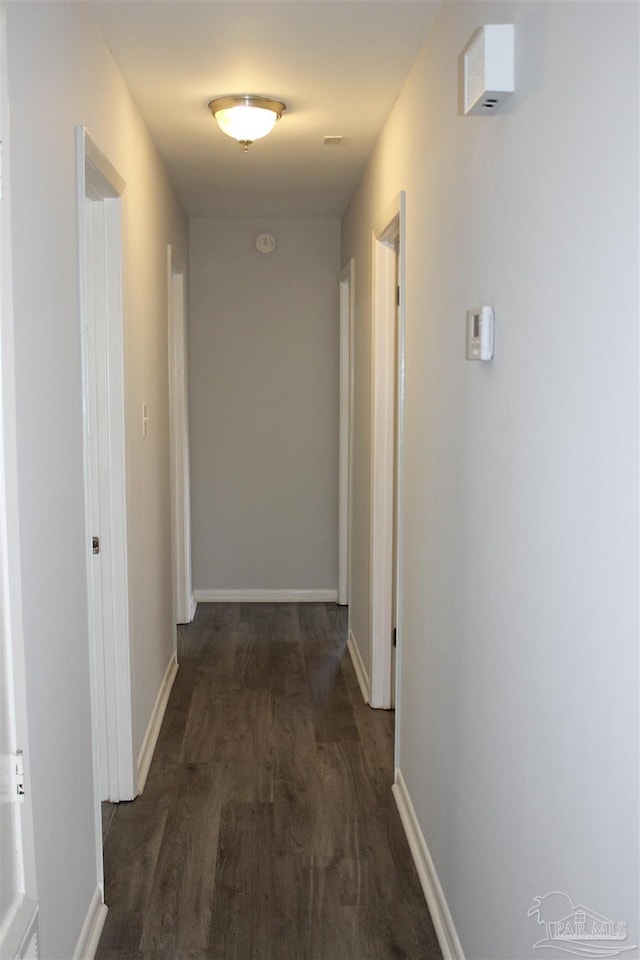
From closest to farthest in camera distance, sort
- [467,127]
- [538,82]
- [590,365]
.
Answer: [590,365] < [538,82] < [467,127]

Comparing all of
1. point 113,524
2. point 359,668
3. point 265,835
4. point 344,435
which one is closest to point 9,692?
point 113,524

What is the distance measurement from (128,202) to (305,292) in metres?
2.77

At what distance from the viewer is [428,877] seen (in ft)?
8.54

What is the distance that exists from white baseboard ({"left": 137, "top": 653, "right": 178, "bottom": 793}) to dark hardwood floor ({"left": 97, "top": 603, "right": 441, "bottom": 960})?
0.04 meters

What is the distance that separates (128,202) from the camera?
316cm

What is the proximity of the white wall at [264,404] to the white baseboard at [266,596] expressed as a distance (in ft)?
0.12

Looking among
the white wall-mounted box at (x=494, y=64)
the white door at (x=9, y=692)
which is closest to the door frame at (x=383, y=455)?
the white wall-mounted box at (x=494, y=64)

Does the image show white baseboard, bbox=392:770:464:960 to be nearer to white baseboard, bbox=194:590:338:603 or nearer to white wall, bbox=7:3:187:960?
white wall, bbox=7:3:187:960

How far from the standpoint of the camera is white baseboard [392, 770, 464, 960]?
229 centimetres

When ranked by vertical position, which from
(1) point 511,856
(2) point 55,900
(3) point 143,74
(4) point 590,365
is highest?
(3) point 143,74

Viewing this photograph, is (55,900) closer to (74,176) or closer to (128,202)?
(74,176)

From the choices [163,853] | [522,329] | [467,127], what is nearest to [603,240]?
[522,329]

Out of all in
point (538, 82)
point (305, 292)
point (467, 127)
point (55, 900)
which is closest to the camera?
point (538, 82)

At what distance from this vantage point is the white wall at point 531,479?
1.22 m
